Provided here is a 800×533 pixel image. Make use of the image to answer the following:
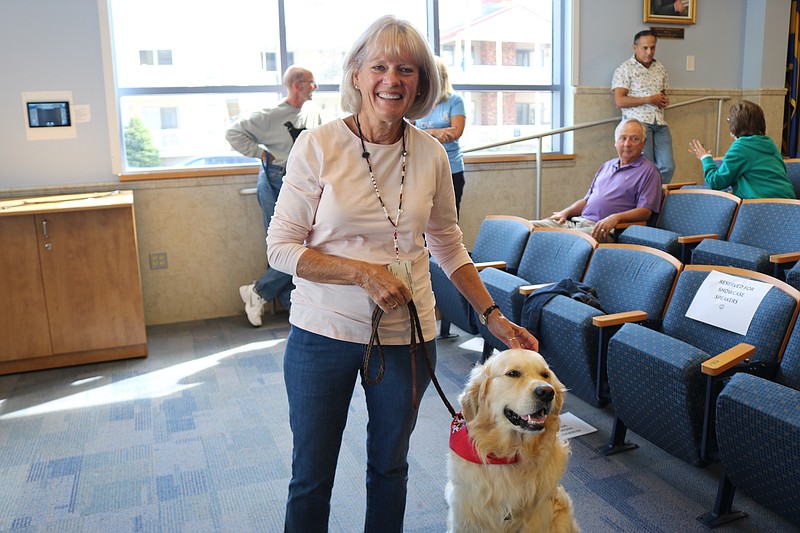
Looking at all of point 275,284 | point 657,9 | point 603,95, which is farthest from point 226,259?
point 657,9

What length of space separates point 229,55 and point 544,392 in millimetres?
4310

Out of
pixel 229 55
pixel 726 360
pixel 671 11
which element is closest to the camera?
pixel 726 360

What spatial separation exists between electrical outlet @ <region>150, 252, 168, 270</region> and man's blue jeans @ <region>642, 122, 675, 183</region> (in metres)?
4.10

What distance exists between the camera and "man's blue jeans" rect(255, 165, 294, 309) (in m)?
4.91

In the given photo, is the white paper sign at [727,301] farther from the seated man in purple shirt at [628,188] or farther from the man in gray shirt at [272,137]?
the man in gray shirt at [272,137]

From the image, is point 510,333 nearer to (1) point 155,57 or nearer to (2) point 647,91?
(1) point 155,57

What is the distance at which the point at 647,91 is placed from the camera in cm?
605

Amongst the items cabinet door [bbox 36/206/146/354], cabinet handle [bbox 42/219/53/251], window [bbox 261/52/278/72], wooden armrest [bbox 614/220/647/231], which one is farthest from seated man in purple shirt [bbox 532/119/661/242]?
cabinet handle [bbox 42/219/53/251]

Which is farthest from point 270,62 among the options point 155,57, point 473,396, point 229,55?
point 473,396

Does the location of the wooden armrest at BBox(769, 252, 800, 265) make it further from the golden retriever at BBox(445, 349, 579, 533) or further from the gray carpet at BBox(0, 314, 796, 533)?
the golden retriever at BBox(445, 349, 579, 533)

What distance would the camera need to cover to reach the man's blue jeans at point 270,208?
491 cm

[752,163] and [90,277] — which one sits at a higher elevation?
[752,163]

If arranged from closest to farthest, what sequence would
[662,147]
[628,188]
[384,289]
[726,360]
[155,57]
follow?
[384,289]
[726,360]
[628,188]
[155,57]
[662,147]

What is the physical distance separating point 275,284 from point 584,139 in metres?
3.09
